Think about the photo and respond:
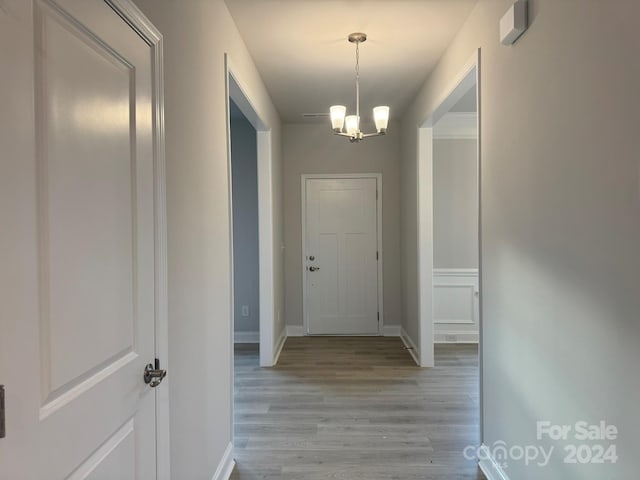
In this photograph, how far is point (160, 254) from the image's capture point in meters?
1.41

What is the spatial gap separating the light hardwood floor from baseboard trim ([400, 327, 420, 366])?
0.07 metres

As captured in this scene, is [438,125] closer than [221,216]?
No

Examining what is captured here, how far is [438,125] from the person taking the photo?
475 cm

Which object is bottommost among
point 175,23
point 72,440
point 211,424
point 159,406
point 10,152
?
point 211,424

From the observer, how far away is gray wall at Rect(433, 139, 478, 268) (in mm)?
4785

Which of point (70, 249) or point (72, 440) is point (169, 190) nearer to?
point (70, 249)

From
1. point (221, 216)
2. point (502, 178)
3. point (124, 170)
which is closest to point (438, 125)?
point (502, 178)

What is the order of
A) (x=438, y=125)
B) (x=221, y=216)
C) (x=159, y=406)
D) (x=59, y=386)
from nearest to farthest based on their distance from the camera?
(x=59, y=386) < (x=159, y=406) < (x=221, y=216) < (x=438, y=125)

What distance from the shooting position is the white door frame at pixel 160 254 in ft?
4.55

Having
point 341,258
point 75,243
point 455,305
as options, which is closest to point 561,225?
point 75,243

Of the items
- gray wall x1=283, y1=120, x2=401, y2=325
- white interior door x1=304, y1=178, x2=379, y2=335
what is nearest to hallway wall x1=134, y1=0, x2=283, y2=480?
gray wall x1=283, y1=120, x2=401, y2=325

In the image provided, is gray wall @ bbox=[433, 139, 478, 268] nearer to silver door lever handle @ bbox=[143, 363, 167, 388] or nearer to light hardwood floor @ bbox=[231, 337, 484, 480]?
light hardwood floor @ bbox=[231, 337, 484, 480]

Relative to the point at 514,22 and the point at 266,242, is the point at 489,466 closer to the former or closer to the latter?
the point at 514,22

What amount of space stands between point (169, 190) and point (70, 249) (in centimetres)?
62
